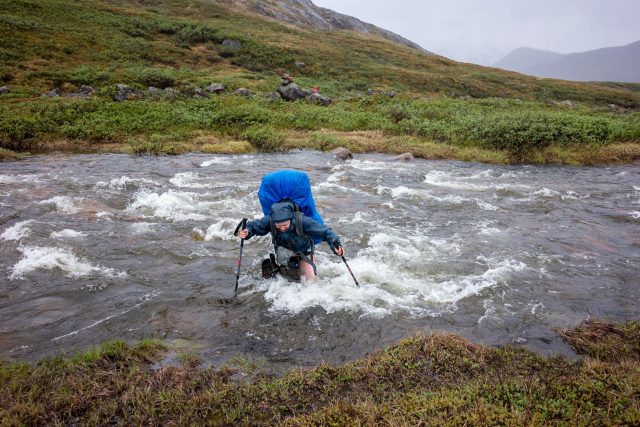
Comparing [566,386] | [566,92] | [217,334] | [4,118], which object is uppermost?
[566,92]

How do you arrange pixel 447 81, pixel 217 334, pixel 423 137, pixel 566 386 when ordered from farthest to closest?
pixel 447 81
pixel 423 137
pixel 217 334
pixel 566 386

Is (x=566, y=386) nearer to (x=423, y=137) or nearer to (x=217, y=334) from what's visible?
(x=217, y=334)

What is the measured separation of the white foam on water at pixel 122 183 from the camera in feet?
50.3

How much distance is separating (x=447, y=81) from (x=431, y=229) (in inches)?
2162

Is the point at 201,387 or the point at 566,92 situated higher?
the point at 566,92

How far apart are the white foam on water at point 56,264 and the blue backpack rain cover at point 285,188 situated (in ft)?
12.9

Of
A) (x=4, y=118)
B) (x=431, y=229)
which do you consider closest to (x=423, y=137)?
(x=431, y=229)

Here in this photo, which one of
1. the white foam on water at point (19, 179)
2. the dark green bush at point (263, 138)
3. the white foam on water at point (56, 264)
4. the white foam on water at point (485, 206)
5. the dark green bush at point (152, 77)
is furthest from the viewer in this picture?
the dark green bush at point (152, 77)

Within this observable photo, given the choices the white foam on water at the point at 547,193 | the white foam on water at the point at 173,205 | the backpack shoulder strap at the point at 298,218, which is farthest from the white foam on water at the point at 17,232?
the white foam on water at the point at 547,193

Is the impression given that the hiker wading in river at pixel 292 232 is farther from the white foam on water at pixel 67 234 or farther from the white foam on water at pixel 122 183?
the white foam on water at pixel 122 183

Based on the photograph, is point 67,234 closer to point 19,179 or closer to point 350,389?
point 19,179

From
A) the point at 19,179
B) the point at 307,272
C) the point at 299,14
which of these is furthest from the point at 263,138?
the point at 299,14

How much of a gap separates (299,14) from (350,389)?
475 ft

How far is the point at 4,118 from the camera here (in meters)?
22.3
